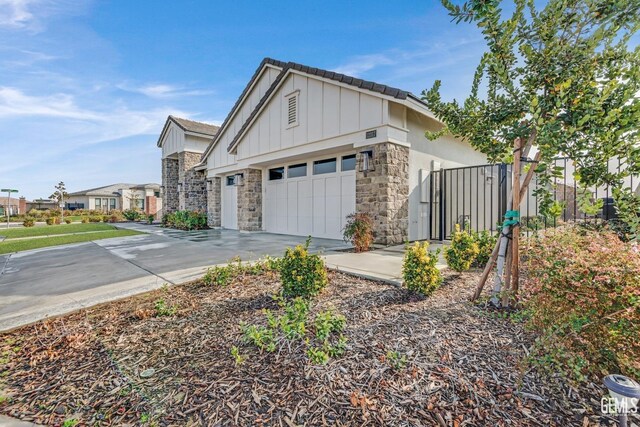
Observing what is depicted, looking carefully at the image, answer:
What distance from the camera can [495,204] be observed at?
1137 centimetres

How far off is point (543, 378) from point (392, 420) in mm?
1080

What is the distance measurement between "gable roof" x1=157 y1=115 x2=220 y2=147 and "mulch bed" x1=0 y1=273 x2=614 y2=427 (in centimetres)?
1664

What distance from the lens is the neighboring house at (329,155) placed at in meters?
7.21

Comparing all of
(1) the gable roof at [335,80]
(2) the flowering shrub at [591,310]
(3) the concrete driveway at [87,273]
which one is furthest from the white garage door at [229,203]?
(2) the flowering shrub at [591,310]

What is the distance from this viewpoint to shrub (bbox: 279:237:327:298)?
3215 millimetres

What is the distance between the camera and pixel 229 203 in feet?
45.9

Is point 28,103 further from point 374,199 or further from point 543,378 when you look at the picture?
point 543,378

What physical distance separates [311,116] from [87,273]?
6855 mm

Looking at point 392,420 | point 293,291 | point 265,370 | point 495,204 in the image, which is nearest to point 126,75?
point 293,291

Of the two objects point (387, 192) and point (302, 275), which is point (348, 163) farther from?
point (302, 275)

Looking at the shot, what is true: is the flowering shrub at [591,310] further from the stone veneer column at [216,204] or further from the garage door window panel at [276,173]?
the stone veneer column at [216,204]

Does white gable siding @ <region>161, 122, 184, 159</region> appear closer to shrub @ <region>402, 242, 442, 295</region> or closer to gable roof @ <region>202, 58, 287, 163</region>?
gable roof @ <region>202, 58, 287, 163</region>

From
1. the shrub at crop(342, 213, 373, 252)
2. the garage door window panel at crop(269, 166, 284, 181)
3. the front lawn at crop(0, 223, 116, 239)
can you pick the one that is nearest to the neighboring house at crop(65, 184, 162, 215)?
the front lawn at crop(0, 223, 116, 239)

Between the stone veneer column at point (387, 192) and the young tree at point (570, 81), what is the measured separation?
14.0 feet
